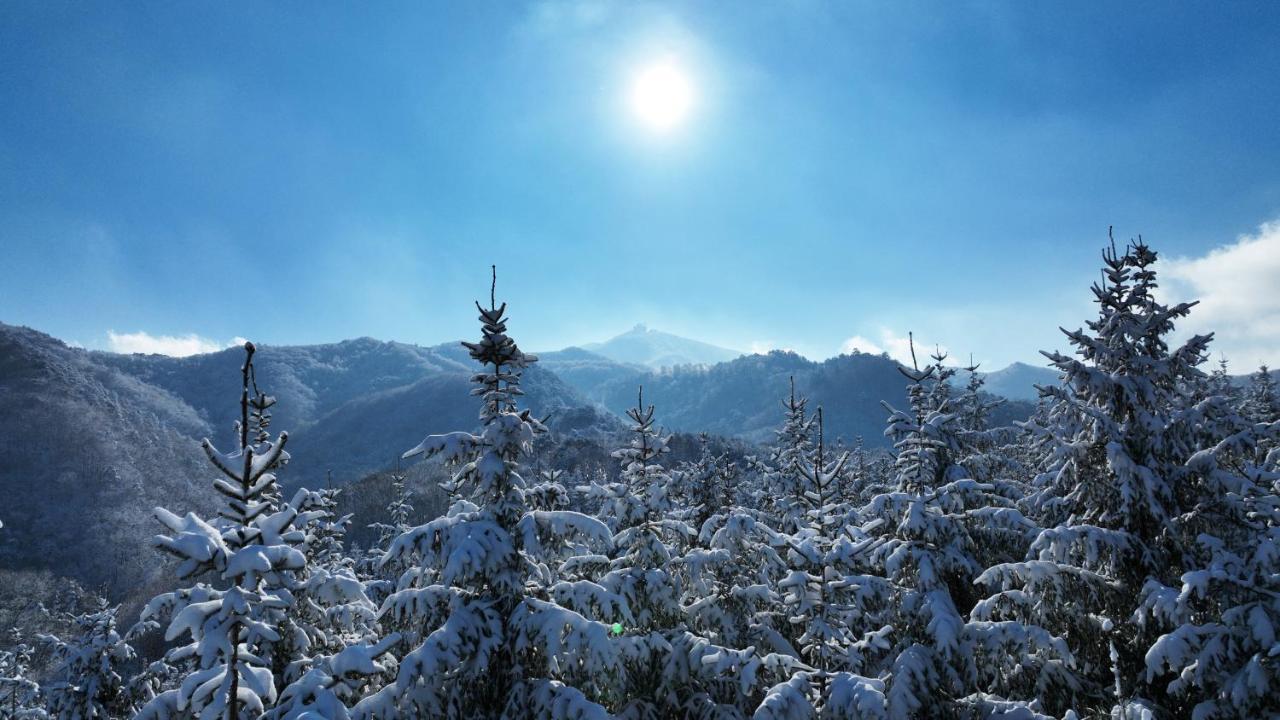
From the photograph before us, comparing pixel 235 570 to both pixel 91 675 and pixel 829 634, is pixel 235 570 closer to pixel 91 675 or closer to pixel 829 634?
pixel 829 634

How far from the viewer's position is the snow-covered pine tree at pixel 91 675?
47.9 ft

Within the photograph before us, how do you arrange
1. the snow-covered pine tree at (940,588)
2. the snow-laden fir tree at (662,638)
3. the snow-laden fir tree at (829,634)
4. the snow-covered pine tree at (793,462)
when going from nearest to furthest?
the snow-laden fir tree at (829,634) → the snow-covered pine tree at (940,588) → the snow-laden fir tree at (662,638) → the snow-covered pine tree at (793,462)

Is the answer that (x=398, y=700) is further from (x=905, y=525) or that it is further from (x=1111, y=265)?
(x=1111, y=265)

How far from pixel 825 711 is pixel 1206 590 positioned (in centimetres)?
593

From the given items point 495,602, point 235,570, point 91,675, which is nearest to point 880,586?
point 495,602

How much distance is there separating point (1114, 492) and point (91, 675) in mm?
23176

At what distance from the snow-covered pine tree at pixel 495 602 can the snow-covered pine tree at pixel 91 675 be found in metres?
11.1

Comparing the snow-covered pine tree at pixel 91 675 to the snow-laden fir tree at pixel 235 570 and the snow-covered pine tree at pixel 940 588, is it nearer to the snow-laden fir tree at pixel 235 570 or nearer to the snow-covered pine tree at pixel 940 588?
the snow-laden fir tree at pixel 235 570

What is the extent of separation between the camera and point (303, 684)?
670 cm

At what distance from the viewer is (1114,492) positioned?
1074 centimetres

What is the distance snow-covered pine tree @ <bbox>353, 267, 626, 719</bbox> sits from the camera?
8344 millimetres

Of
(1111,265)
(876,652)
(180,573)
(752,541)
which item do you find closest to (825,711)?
(876,652)

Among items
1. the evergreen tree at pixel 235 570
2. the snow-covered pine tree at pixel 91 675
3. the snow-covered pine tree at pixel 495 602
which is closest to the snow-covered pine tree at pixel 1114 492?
the snow-covered pine tree at pixel 495 602

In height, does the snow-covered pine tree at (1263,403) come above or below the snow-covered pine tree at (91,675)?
above
